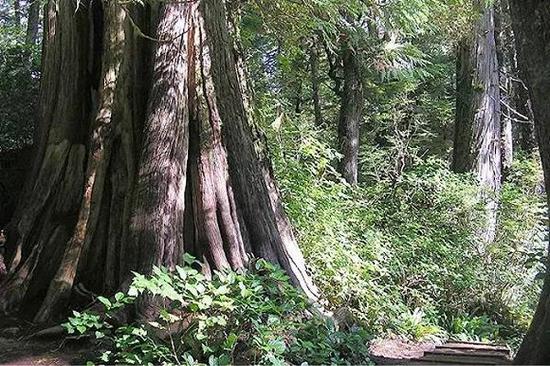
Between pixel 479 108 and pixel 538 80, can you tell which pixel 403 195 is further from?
pixel 538 80

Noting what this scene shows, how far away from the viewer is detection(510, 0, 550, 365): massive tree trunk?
2873 mm

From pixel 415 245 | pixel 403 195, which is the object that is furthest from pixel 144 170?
pixel 403 195

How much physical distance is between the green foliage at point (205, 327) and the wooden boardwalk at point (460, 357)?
0.79 meters

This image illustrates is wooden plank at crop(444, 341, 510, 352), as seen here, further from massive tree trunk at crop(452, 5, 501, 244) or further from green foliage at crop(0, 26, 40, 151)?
green foliage at crop(0, 26, 40, 151)

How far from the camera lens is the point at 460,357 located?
493 centimetres

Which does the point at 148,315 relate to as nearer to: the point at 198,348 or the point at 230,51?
the point at 198,348

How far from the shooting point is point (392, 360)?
16.2 feet

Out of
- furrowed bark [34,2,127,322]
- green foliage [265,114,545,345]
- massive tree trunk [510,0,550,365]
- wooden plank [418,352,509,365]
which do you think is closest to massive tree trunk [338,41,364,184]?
green foliage [265,114,545,345]

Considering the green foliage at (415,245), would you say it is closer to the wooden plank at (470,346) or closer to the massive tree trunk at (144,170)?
the wooden plank at (470,346)

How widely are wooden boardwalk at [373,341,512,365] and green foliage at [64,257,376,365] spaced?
2.58 feet

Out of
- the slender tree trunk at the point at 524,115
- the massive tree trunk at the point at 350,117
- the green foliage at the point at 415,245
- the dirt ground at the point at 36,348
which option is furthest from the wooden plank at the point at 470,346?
the slender tree trunk at the point at 524,115

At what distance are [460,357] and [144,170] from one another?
123 inches

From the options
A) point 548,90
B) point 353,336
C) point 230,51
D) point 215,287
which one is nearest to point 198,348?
point 215,287

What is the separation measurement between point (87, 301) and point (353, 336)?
224 centimetres
